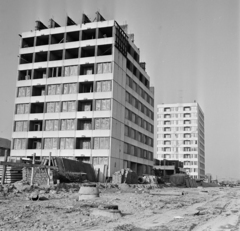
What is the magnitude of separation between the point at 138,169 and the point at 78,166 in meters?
25.3

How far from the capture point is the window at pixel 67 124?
5047cm

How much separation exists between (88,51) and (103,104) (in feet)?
36.4

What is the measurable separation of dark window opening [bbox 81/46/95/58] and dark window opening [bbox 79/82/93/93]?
527 centimetres

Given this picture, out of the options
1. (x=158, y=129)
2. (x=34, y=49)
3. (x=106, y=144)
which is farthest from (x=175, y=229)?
(x=158, y=129)

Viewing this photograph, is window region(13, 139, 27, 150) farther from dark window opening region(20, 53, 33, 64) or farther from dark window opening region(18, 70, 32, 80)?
dark window opening region(20, 53, 33, 64)

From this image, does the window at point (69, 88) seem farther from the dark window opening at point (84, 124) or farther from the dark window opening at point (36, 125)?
the dark window opening at point (36, 125)

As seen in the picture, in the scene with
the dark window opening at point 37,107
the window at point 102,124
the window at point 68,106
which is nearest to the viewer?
the window at point 102,124

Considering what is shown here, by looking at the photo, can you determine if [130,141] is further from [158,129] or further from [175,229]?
[158,129]

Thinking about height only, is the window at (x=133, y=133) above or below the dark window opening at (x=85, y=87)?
below

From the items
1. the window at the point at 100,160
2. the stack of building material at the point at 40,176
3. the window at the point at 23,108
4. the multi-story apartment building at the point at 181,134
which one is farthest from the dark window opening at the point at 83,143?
the multi-story apartment building at the point at 181,134

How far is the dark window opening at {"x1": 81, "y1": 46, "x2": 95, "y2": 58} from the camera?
175 ft

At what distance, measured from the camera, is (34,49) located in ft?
182

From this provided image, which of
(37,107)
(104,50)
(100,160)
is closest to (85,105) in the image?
(37,107)

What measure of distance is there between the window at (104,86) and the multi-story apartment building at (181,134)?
82.3 m
